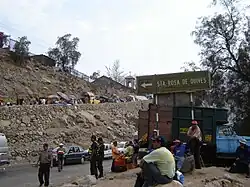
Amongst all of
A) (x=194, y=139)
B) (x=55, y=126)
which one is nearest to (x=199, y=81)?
(x=194, y=139)

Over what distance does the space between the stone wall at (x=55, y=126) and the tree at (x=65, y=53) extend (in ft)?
61.2

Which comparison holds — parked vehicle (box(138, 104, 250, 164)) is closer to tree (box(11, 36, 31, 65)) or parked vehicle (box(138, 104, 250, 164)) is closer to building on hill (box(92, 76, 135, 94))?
tree (box(11, 36, 31, 65))

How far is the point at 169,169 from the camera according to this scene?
618 centimetres

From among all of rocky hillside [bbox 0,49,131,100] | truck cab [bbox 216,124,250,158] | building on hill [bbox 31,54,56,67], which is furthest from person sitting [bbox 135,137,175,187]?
building on hill [bbox 31,54,56,67]

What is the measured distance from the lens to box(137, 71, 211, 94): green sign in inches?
668

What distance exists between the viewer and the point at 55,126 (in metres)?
42.2

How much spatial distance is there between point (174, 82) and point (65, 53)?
170 feet

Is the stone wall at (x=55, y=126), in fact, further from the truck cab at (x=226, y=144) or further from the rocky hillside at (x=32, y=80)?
the truck cab at (x=226, y=144)

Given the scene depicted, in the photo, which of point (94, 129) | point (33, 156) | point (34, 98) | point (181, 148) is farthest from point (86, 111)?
point (181, 148)

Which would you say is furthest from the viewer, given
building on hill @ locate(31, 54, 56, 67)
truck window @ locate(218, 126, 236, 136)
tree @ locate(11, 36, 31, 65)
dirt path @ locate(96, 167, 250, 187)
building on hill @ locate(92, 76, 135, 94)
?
building on hill @ locate(92, 76, 135, 94)

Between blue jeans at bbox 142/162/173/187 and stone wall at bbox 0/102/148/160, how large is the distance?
29.9 m

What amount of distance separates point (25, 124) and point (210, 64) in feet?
64.5

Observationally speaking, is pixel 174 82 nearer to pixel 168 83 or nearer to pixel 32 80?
pixel 168 83

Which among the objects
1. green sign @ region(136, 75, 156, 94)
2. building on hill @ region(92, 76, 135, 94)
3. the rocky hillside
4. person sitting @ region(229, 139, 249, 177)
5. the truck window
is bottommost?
person sitting @ region(229, 139, 249, 177)
